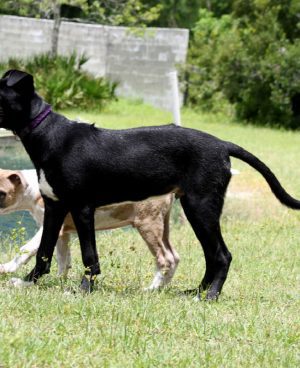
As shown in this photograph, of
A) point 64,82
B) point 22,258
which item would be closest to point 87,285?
point 22,258

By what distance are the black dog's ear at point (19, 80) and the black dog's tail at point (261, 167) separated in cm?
142

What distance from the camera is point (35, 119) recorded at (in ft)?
20.5

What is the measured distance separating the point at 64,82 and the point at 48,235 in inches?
725

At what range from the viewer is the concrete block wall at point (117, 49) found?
28719mm

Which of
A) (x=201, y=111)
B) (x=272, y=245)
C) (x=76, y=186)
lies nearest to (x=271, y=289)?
(x=76, y=186)

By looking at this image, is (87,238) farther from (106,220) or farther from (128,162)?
(106,220)

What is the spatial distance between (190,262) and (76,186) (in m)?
2.37

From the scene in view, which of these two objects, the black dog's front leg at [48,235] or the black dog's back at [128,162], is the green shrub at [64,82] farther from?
the black dog's back at [128,162]

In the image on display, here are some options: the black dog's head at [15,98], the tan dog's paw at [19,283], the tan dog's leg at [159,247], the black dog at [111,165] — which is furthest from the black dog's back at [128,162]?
the tan dog's leg at [159,247]

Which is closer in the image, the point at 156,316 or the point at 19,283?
the point at 156,316

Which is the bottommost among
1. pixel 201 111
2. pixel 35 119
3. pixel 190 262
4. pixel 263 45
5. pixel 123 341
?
pixel 201 111

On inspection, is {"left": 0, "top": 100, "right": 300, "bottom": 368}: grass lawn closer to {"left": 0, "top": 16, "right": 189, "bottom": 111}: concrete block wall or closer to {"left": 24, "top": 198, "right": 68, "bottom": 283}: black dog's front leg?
{"left": 24, "top": 198, "right": 68, "bottom": 283}: black dog's front leg

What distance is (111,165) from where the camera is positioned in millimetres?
6215

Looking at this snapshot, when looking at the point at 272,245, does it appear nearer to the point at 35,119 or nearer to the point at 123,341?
the point at 35,119
